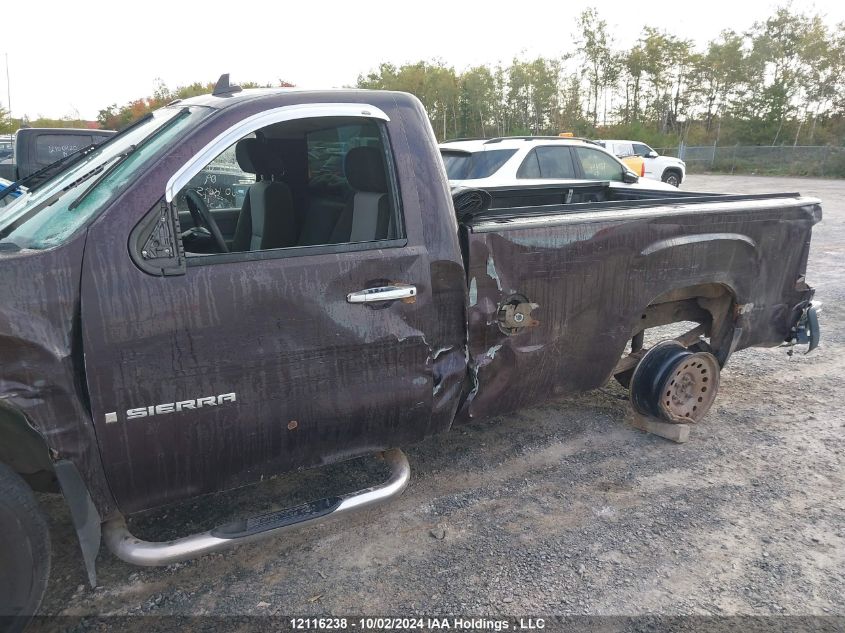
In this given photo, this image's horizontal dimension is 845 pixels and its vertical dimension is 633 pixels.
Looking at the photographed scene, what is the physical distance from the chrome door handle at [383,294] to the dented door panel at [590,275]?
373 mm

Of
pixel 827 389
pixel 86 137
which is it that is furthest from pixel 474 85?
pixel 827 389

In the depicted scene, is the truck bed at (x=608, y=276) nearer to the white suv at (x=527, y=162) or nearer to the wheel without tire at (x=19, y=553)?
the wheel without tire at (x=19, y=553)

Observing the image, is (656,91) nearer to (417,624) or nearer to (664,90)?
(664,90)

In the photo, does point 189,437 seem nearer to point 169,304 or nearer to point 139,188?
point 169,304

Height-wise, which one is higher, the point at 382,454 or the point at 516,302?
the point at 516,302

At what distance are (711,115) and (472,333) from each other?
1779 inches

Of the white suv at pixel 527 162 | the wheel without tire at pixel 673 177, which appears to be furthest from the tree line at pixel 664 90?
the white suv at pixel 527 162

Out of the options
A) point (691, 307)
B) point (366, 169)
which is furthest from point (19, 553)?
point (691, 307)

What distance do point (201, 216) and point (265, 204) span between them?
36cm

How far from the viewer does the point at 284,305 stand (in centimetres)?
246

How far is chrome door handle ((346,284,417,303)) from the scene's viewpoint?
260cm

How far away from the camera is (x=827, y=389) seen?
4766 mm

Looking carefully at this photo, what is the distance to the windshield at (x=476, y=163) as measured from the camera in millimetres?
8570

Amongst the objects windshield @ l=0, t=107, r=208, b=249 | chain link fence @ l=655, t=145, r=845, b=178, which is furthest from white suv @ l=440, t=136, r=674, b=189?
chain link fence @ l=655, t=145, r=845, b=178
